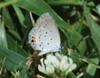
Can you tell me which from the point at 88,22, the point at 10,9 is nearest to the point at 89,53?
the point at 88,22

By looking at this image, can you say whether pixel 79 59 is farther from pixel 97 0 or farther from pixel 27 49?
pixel 97 0

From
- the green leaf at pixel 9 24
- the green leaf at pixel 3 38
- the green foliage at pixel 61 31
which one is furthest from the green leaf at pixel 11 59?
the green leaf at pixel 9 24

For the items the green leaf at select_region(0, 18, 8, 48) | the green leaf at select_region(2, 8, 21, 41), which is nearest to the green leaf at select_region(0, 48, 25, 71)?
the green leaf at select_region(0, 18, 8, 48)

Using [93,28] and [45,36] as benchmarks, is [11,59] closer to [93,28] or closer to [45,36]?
[45,36]

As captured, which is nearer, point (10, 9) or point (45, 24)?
point (45, 24)

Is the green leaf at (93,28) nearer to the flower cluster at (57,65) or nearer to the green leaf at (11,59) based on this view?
the flower cluster at (57,65)

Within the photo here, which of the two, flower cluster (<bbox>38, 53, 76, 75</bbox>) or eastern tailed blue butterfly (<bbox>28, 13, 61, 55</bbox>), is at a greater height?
eastern tailed blue butterfly (<bbox>28, 13, 61, 55</bbox>)

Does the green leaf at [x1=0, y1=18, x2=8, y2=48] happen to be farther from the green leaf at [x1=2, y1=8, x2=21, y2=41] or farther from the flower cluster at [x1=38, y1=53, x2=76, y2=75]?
the flower cluster at [x1=38, y1=53, x2=76, y2=75]

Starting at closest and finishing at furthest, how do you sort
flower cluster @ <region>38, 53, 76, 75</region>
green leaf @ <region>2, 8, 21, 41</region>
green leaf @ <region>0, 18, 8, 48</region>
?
1. flower cluster @ <region>38, 53, 76, 75</region>
2. green leaf @ <region>0, 18, 8, 48</region>
3. green leaf @ <region>2, 8, 21, 41</region>
